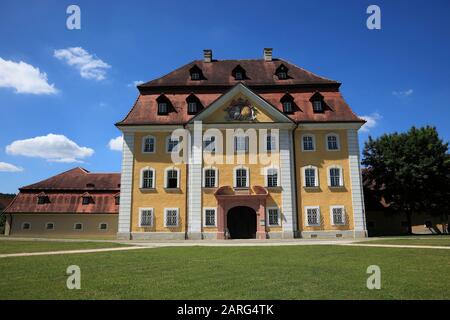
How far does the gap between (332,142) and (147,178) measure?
16.2 metres

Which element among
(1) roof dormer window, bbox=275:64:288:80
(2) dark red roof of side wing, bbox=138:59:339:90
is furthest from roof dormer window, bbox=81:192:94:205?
(1) roof dormer window, bbox=275:64:288:80

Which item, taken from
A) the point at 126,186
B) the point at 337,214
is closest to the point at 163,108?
the point at 126,186

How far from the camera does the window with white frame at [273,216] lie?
2806 centimetres

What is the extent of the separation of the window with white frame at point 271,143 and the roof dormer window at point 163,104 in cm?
923

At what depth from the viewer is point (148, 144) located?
98.2 feet

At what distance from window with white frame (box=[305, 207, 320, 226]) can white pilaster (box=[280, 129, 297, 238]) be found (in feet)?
3.66

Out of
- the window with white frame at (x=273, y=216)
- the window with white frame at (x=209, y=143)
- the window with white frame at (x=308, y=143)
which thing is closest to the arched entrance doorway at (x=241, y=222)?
the window with white frame at (x=273, y=216)

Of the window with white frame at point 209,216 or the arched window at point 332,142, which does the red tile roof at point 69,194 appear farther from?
the arched window at point 332,142

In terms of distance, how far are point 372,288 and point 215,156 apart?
22.1 meters

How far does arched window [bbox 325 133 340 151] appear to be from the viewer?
29594 millimetres

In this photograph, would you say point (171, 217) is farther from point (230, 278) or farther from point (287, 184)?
point (230, 278)
